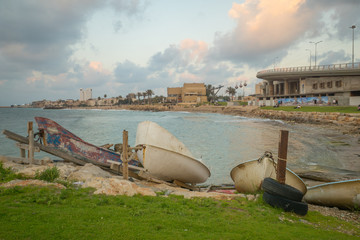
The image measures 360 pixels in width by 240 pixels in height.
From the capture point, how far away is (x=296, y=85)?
251 ft

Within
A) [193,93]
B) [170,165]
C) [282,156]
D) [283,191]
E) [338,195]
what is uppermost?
[193,93]

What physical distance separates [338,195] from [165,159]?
21.7ft

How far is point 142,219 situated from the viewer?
5285 millimetres

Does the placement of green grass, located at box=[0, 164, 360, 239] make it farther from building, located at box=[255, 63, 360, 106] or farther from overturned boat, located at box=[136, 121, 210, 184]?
building, located at box=[255, 63, 360, 106]

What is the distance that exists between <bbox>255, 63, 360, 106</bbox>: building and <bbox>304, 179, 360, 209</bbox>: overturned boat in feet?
164

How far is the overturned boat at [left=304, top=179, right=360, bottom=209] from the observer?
7.83m

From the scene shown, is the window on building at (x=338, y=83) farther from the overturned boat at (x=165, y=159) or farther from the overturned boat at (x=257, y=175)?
the overturned boat at (x=257, y=175)

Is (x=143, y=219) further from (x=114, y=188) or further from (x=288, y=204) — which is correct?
(x=288, y=204)

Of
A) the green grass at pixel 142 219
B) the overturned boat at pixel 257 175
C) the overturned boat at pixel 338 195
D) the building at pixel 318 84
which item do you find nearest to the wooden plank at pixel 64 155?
the overturned boat at pixel 257 175

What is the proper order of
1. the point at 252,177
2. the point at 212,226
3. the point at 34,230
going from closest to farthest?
the point at 34,230, the point at 212,226, the point at 252,177

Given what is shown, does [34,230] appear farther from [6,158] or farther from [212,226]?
[6,158]

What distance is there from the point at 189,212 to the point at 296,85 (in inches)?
3168

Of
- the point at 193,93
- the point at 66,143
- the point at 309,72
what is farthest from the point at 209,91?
the point at 66,143

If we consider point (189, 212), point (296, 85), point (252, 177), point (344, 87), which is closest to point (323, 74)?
point (344, 87)
